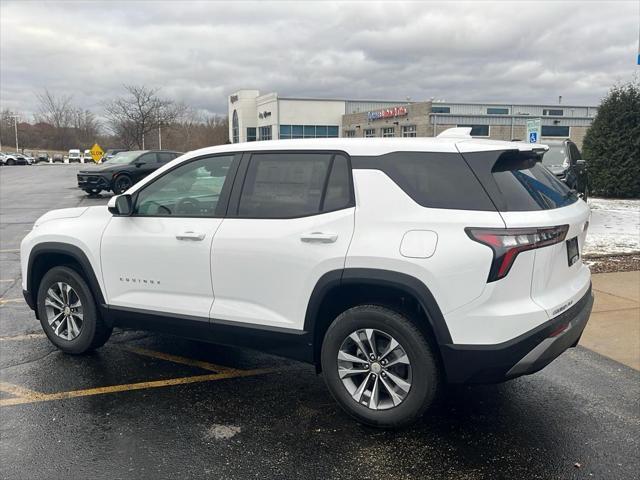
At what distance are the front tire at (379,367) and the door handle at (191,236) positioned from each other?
3.70 ft

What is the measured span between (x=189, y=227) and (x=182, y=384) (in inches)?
47.9

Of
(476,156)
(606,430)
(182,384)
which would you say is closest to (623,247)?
(606,430)

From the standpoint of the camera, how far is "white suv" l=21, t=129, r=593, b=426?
320cm

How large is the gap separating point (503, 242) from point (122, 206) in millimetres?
2786

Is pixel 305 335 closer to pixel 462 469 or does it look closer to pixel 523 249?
pixel 462 469

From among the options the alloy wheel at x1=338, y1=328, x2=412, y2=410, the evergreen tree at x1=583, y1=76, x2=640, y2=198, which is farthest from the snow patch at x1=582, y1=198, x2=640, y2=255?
the alloy wheel at x1=338, y1=328, x2=412, y2=410

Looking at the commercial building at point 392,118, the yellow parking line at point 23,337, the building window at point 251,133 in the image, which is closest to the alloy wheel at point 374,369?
the yellow parking line at point 23,337

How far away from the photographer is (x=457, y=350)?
324 cm

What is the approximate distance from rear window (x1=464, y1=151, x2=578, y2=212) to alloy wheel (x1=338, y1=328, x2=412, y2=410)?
1059 millimetres

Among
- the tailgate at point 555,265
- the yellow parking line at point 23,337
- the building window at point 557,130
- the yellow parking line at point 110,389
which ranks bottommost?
the yellow parking line at point 110,389

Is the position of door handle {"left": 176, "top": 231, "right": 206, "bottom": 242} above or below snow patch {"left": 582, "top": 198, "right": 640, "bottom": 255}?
above

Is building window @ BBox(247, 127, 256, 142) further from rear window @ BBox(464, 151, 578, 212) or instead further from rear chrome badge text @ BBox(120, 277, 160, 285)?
rear window @ BBox(464, 151, 578, 212)

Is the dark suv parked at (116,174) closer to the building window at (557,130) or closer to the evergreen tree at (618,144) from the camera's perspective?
the evergreen tree at (618,144)

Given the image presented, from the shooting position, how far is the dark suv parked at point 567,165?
12.0 meters
